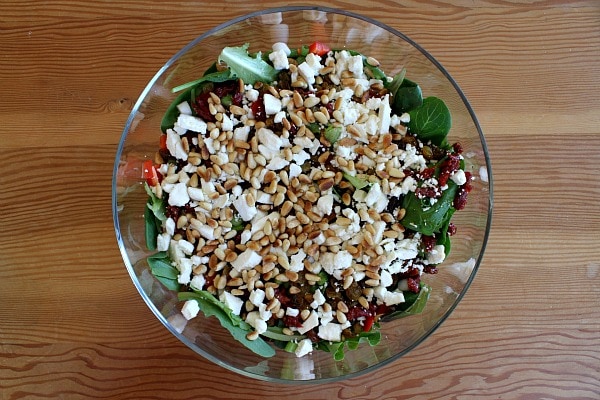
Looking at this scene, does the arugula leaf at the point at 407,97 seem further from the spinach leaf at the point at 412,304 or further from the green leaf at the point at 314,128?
the spinach leaf at the point at 412,304

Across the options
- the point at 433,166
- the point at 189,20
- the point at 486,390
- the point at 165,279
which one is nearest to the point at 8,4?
the point at 189,20

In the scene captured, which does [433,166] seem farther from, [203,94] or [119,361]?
[119,361]

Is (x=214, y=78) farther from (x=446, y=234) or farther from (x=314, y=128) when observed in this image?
(x=446, y=234)

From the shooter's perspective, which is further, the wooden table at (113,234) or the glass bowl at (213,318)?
the wooden table at (113,234)

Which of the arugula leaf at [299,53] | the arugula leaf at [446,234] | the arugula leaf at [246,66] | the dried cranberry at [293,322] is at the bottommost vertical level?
the dried cranberry at [293,322]

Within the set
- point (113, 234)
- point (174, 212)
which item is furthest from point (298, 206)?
point (113, 234)

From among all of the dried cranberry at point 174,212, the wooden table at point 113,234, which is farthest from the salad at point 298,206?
the wooden table at point 113,234

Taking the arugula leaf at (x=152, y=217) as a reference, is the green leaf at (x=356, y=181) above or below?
above
